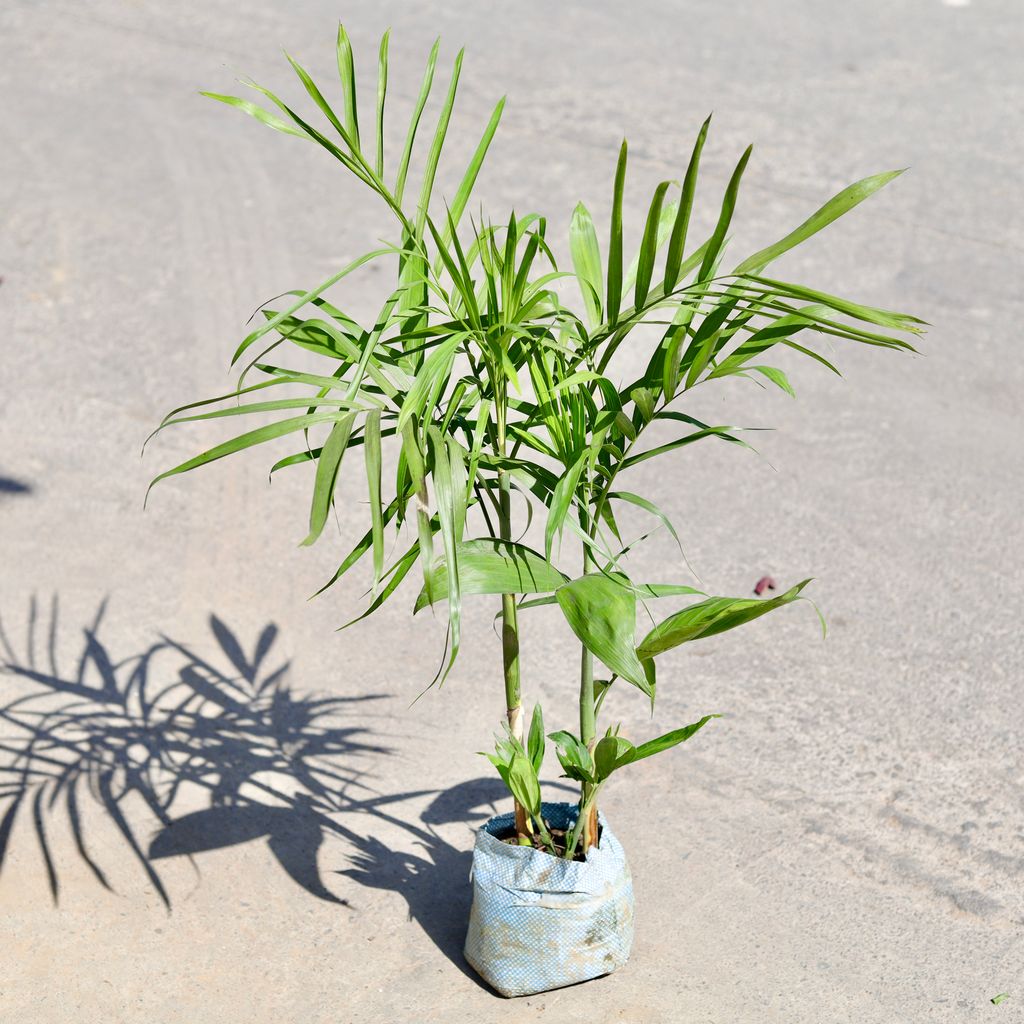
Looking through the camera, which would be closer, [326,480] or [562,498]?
[326,480]

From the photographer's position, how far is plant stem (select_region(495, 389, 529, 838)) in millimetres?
2553

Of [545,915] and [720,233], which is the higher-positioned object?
[720,233]

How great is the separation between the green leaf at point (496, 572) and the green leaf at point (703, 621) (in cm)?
21

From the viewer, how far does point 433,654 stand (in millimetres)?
4102

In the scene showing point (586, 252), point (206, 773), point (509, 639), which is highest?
point (586, 252)

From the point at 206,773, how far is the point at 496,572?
1597 millimetres

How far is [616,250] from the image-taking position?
2316mm

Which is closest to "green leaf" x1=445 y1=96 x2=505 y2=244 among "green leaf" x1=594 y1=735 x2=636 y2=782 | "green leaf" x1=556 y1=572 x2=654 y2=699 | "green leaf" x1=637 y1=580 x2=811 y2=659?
"green leaf" x1=556 y1=572 x2=654 y2=699

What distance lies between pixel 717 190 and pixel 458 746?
4101 mm

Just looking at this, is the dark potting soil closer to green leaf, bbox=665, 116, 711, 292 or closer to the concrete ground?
the concrete ground

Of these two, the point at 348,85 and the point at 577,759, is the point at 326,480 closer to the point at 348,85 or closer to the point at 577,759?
the point at 348,85

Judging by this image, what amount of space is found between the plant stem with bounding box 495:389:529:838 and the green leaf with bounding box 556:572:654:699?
25cm

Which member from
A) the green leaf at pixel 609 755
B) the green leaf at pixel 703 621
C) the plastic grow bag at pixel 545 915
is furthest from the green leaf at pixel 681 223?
the plastic grow bag at pixel 545 915

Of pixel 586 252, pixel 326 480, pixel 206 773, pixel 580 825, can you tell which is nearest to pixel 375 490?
pixel 326 480
